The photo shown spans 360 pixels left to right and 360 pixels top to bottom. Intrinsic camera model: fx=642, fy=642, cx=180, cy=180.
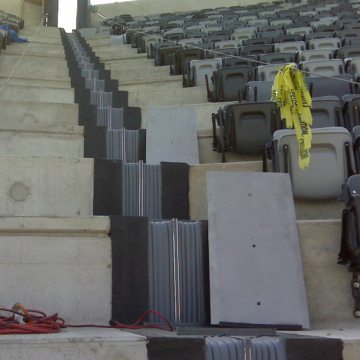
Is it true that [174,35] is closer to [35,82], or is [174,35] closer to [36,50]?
[36,50]

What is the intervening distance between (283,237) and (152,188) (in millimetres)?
635

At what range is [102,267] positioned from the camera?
68.6 inches

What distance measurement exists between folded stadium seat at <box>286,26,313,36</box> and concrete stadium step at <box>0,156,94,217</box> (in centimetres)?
407

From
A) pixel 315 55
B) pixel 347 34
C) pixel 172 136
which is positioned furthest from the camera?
pixel 347 34

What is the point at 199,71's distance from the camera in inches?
165

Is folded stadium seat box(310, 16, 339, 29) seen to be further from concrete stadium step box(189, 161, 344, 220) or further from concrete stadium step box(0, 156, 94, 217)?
concrete stadium step box(0, 156, 94, 217)

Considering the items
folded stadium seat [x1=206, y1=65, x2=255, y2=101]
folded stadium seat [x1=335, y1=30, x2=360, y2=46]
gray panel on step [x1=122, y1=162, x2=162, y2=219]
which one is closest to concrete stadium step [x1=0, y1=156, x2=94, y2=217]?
gray panel on step [x1=122, y1=162, x2=162, y2=219]

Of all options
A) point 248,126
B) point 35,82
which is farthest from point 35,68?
point 248,126

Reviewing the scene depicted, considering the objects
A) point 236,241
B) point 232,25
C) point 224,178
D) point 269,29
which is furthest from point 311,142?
point 232,25

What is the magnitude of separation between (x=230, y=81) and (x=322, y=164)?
1558mm

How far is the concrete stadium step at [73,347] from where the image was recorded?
122 cm

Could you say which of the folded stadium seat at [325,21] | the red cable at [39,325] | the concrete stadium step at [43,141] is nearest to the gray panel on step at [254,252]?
the red cable at [39,325]

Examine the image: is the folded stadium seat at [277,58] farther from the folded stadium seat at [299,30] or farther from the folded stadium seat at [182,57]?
the folded stadium seat at [299,30]

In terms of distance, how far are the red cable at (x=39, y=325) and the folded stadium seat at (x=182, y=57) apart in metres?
3.12
